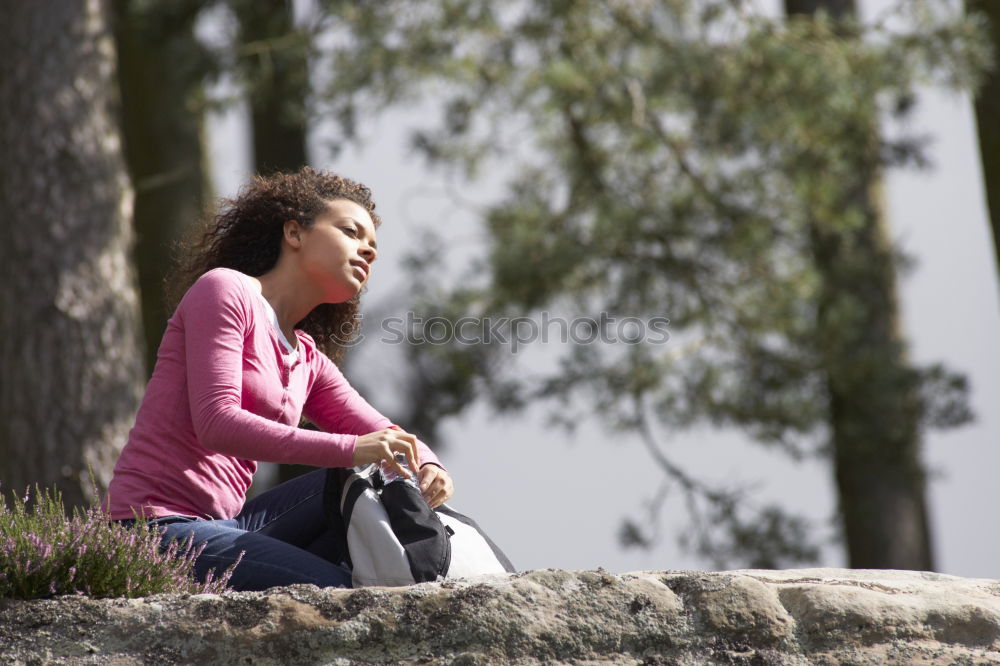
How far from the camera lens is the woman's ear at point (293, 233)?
9.95ft

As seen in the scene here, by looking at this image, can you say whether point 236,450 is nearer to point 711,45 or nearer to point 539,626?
point 539,626

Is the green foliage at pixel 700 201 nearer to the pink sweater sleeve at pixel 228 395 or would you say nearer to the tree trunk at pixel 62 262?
the tree trunk at pixel 62 262

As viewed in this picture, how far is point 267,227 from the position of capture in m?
3.13

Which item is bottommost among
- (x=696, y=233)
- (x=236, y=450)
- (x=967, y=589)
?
(x=967, y=589)

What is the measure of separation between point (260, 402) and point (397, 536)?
49 centimetres

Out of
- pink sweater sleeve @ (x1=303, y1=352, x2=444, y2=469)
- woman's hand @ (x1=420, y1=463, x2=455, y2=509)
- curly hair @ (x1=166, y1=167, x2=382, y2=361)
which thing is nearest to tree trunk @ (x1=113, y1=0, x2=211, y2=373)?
curly hair @ (x1=166, y1=167, x2=382, y2=361)

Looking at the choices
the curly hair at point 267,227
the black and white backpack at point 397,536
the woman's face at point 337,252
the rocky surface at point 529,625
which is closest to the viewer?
the rocky surface at point 529,625

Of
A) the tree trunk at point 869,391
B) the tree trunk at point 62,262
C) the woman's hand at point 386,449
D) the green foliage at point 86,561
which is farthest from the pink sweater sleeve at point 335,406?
the tree trunk at point 869,391

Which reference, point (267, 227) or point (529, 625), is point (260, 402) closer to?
point (267, 227)

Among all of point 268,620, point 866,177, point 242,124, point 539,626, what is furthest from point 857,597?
point 242,124

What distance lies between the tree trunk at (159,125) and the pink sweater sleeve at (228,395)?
4395mm

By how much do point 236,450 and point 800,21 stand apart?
5532 mm

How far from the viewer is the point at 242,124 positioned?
25.7ft

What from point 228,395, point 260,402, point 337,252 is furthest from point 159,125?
point 228,395
